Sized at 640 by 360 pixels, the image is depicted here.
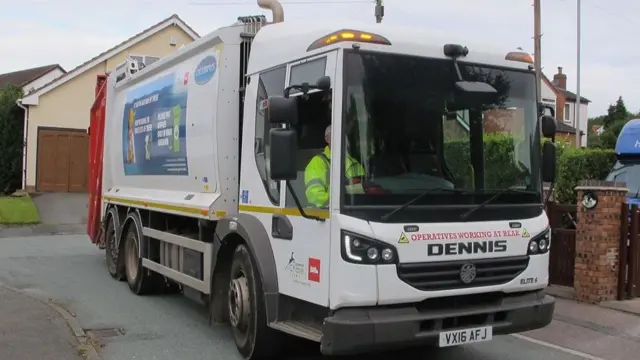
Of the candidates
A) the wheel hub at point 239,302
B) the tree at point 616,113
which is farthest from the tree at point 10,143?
the tree at point 616,113

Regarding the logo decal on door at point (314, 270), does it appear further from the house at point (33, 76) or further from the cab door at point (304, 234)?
the house at point (33, 76)

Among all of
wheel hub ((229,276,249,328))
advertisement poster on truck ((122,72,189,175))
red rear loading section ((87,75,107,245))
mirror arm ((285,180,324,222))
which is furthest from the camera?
red rear loading section ((87,75,107,245))

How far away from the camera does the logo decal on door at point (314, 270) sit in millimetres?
4922

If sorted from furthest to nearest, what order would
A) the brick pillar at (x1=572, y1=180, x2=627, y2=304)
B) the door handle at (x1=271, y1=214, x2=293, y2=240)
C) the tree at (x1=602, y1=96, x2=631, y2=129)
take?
the tree at (x1=602, y1=96, x2=631, y2=129)
the brick pillar at (x1=572, y1=180, x2=627, y2=304)
the door handle at (x1=271, y1=214, x2=293, y2=240)

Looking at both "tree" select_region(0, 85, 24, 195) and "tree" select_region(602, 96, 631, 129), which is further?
"tree" select_region(602, 96, 631, 129)

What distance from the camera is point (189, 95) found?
7465 millimetres

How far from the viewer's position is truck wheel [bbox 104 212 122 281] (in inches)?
411

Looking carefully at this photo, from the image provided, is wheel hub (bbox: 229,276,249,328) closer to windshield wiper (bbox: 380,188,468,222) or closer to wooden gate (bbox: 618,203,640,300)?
windshield wiper (bbox: 380,188,468,222)

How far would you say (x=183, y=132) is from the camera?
761 centimetres

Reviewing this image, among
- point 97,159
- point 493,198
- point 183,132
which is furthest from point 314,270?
point 97,159

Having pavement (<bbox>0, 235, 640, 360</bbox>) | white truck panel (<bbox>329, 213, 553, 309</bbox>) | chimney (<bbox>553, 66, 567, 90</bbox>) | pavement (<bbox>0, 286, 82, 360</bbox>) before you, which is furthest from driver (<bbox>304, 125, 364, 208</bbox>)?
chimney (<bbox>553, 66, 567, 90</bbox>)

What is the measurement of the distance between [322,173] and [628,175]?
9109mm

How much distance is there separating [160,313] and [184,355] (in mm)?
2028

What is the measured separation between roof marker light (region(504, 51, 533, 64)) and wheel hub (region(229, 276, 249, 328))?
2955mm
